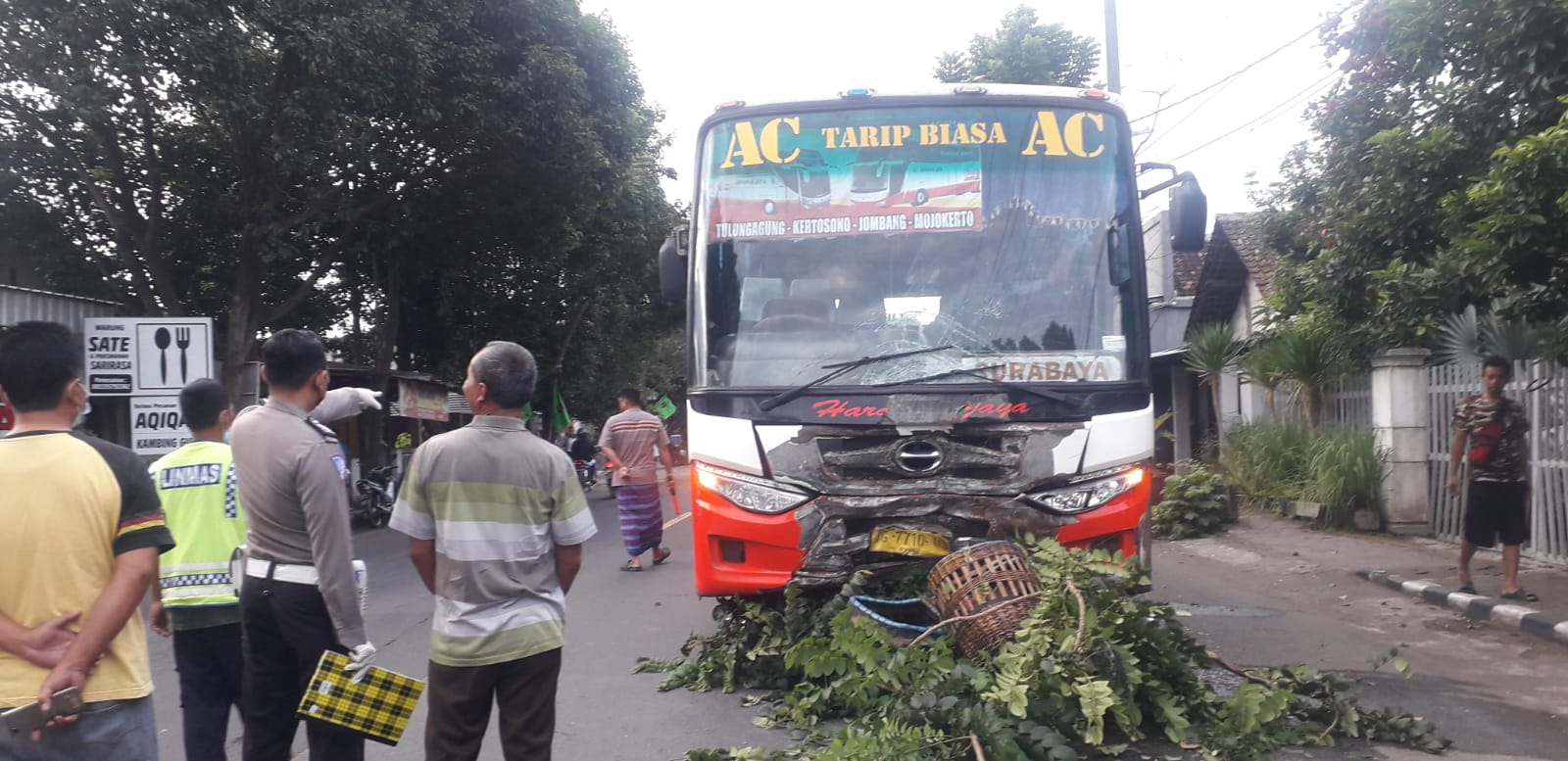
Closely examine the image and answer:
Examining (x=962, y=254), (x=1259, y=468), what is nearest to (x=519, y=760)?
(x=962, y=254)

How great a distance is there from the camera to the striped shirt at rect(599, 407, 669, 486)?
10.7 m

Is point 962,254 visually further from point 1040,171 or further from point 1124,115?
point 1124,115

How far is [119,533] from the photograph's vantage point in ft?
10.1

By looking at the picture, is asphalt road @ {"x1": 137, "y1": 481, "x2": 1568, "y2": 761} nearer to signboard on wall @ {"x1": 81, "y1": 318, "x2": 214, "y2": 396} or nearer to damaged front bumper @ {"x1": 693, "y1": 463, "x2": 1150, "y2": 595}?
damaged front bumper @ {"x1": 693, "y1": 463, "x2": 1150, "y2": 595}

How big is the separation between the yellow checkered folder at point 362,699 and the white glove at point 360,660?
0.05 ft

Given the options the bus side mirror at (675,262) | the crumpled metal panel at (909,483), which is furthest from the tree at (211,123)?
the crumpled metal panel at (909,483)

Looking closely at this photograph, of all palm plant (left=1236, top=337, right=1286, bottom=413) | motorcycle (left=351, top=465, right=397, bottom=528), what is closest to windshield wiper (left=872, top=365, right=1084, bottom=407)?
palm plant (left=1236, top=337, right=1286, bottom=413)

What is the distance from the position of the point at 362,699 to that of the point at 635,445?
698 centimetres

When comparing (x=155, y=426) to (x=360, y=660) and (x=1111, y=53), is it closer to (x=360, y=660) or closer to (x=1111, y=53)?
(x=360, y=660)

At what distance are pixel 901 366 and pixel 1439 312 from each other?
26.3ft

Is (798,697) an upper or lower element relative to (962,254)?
lower

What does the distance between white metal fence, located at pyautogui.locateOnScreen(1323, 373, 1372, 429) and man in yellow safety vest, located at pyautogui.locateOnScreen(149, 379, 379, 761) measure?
1281 cm

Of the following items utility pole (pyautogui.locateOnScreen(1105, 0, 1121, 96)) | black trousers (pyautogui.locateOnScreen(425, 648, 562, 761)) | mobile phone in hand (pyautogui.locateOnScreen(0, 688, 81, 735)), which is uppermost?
utility pole (pyautogui.locateOnScreen(1105, 0, 1121, 96))

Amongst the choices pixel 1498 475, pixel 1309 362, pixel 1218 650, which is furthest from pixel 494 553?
pixel 1309 362
